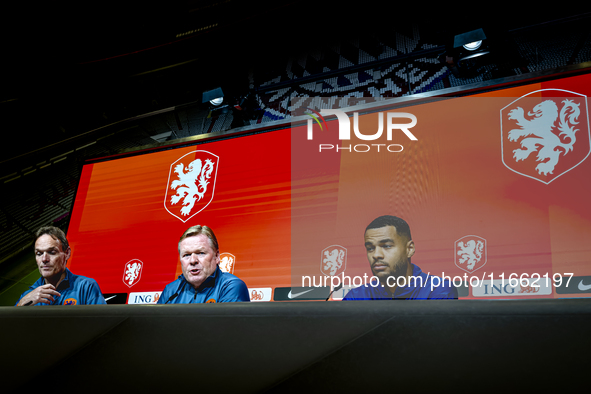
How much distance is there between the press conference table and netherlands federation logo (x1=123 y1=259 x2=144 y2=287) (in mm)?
2453

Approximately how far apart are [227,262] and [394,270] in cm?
120

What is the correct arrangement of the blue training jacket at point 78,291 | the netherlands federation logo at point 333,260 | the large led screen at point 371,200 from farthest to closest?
1. the blue training jacket at point 78,291
2. the netherlands federation logo at point 333,260
3. the large led screen at point 371,200

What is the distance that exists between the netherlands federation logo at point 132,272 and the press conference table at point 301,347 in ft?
8.05

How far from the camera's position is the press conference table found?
539 mm

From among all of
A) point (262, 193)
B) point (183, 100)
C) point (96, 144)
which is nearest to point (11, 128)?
point (96, 144)

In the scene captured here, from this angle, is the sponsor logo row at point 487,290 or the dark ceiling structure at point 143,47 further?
the dark ceiling structure at point 143,47

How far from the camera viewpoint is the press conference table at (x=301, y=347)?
54 cm

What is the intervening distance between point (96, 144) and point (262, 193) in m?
Answer: 3.00

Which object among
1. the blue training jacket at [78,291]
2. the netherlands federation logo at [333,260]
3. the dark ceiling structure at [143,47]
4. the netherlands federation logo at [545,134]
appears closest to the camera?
the netherlands federation logo at [545,134]

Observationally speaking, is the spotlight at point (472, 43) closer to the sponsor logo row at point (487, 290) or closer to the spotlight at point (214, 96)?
the sponsor logo row at point (487, 290)

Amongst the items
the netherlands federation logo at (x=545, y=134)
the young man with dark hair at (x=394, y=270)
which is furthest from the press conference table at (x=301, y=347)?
the netherlands federation logo at (x=545, y=134)

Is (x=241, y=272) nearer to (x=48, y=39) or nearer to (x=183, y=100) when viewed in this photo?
(x=183, y=100)

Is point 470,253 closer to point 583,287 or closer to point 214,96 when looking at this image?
point 583,287

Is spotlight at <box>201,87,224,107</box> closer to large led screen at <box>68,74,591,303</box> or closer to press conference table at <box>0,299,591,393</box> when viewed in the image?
large led screen at <box>68,74,591,303</box>
